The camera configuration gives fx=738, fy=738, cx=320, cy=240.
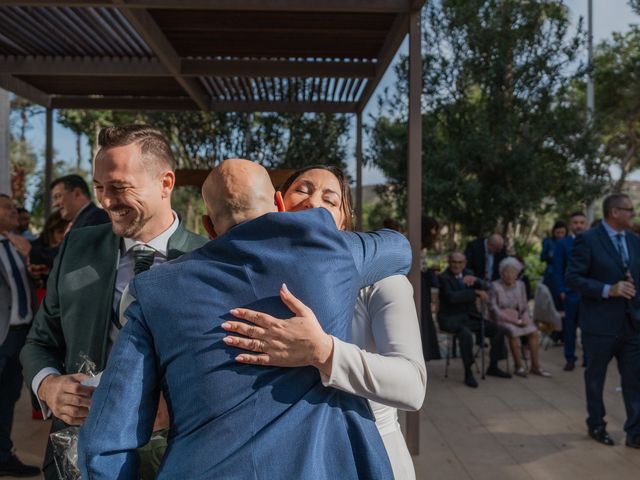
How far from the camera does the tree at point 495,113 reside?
1352cm

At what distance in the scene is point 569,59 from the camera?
45.1 feet

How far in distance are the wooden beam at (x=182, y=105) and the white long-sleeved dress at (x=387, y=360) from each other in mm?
7902

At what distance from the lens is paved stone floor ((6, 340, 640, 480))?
209 inches

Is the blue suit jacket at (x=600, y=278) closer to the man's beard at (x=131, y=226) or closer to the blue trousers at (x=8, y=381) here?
the blue trousers at (x=8, y=381)

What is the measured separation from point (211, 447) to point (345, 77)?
6.58 meters

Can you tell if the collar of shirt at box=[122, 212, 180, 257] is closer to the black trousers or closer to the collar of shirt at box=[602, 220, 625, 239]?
the collar of shirt at box=[602, 220, 625, 239]

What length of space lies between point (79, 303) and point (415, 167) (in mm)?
4011

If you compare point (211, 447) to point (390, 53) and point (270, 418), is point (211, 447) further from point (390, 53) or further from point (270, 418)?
point (390, 53)

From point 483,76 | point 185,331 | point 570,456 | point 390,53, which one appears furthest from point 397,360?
point 483,76

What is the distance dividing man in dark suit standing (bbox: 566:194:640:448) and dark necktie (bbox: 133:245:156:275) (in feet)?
15.0

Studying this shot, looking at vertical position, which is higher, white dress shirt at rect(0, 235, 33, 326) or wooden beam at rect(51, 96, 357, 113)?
wooden beam at rect(51, 96, 357, 113)

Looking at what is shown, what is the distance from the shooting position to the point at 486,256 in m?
9.73

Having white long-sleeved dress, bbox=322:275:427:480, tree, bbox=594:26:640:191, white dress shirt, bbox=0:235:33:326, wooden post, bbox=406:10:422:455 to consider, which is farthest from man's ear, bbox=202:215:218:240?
tree, bbox=594:26:640:191

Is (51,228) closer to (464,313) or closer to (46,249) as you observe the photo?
(46,249)
